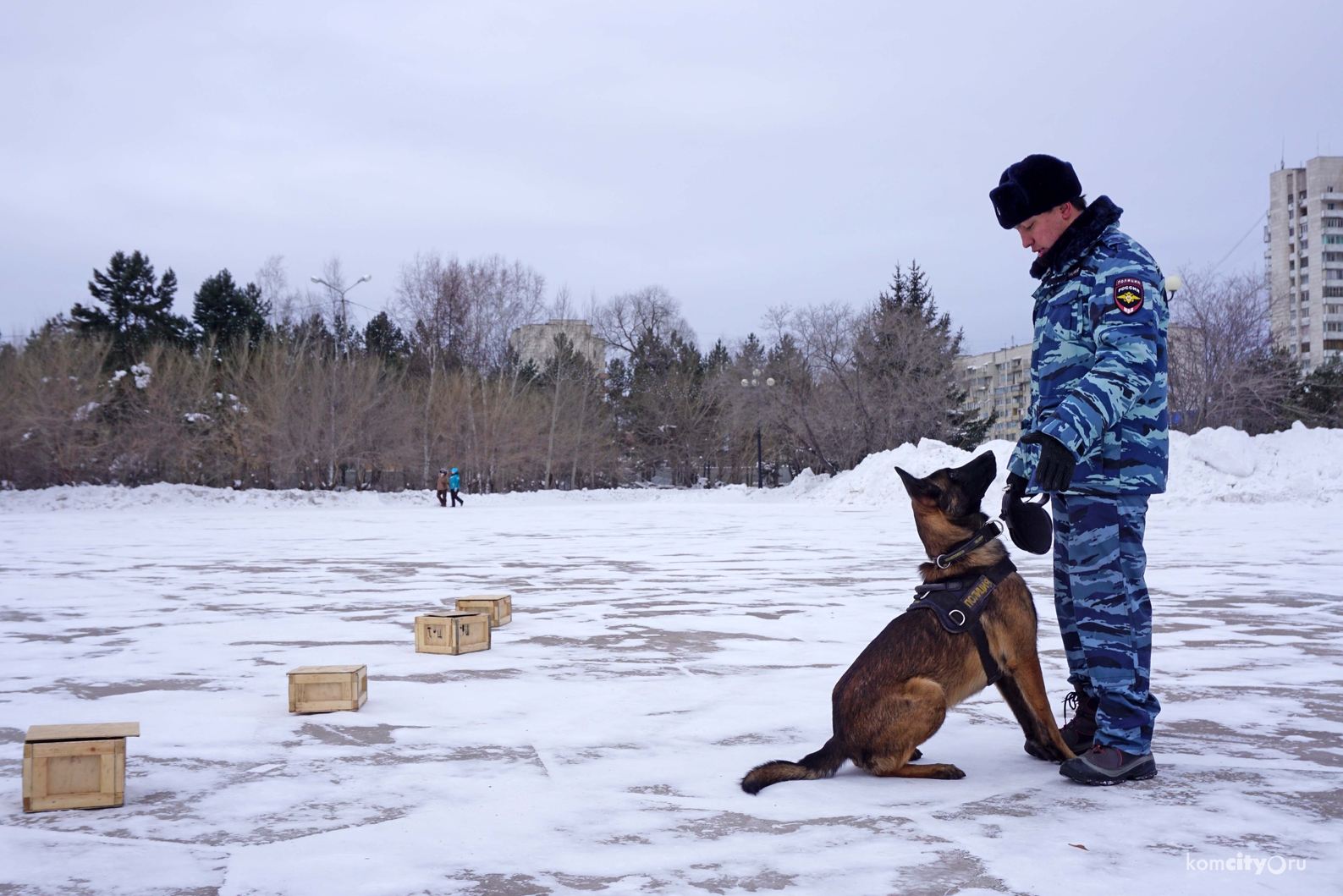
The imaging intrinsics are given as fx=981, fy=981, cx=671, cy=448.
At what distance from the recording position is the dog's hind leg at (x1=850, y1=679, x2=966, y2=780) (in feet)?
9.78

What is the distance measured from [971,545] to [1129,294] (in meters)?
0.93

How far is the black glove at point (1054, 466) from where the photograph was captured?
2.90 meters

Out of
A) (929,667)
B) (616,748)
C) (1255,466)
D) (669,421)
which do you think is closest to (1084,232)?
(929,667)

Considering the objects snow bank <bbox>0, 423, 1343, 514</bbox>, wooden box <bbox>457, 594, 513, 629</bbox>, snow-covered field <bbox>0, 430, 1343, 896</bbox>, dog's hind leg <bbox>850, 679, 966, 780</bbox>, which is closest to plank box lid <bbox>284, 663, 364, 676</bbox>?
snow-covered field <bbox>0, 430, 1343, 896</bbox>

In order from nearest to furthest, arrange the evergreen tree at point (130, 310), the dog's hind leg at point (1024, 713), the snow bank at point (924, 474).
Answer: the dog's hind leg at point (1024, 713)
the snow bank at point (924, 474)
the evergreen tree at point (130, 310)

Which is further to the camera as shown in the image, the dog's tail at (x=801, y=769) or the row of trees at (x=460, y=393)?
the row of trees at (x=460, y=393)

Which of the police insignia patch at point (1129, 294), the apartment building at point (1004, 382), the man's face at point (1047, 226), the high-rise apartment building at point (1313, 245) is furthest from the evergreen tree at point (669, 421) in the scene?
the high-rise apartment building at point (1313, 245)

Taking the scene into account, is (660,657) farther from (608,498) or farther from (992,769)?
(608,498)

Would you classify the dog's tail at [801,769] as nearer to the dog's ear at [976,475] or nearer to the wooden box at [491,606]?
the dog's ear at [976,475]

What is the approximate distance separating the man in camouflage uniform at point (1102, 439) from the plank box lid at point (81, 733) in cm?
291

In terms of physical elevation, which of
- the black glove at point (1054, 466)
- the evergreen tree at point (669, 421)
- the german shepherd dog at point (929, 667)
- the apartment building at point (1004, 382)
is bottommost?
the german shepherd dog at point (929, 667)

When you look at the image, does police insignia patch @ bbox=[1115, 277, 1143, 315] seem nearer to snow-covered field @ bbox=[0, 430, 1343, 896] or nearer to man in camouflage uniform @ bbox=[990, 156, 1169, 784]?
man in camouflage uniform @ bbox=[990, 156, 1169, 784]

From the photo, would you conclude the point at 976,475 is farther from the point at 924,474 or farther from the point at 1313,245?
the point at 1313,245

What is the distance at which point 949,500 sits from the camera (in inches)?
122
